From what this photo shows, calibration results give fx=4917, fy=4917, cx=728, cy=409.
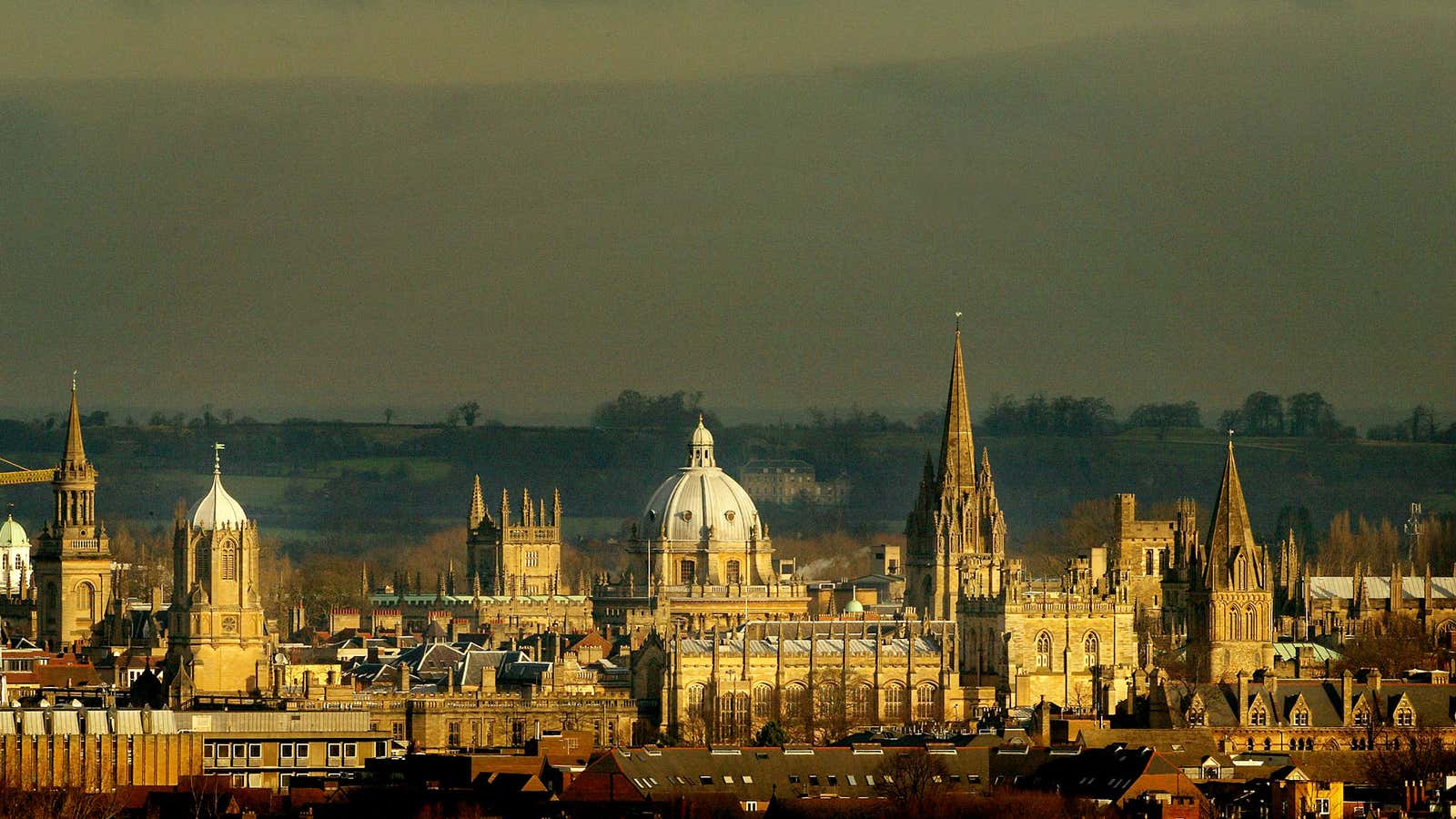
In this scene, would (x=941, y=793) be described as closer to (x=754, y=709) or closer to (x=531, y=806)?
(x=531, y=806)

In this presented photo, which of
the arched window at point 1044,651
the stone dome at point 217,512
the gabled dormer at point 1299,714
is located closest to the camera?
the gabled dormer at point 1299,714

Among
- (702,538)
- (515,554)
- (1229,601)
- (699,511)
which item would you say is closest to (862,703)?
(1229,601)

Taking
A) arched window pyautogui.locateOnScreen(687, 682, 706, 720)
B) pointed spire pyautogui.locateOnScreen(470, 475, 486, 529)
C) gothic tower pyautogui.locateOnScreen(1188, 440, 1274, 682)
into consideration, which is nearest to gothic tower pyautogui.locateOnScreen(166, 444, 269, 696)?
arched window pyautogui.locateOnScreen(687, 682, 706, 720)

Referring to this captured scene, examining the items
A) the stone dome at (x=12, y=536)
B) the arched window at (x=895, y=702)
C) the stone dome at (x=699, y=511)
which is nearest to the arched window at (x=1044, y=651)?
the arched window at (x=895, y=702)

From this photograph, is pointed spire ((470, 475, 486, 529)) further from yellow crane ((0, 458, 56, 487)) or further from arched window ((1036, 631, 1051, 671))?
arched window ((1036, 631, 1051, 671))

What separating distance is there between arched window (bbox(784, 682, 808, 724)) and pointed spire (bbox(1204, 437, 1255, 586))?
1343cm

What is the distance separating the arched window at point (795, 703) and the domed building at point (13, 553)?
5517 centimetres

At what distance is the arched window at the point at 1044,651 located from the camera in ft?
375

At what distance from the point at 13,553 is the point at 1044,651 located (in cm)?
6782

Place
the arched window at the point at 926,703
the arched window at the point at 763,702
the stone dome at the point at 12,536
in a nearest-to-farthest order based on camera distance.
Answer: the arched window at the point at 926,703
the arched window at the point at 763,702
the stone dome at the point at 12,536

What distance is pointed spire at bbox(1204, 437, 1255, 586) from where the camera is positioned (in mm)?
120562

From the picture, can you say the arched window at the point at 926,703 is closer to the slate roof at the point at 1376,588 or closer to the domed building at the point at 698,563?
the domed building at the point at 698,563

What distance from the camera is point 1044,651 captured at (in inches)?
4510

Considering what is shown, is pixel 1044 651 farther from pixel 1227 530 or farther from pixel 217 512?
pixel 217 512
